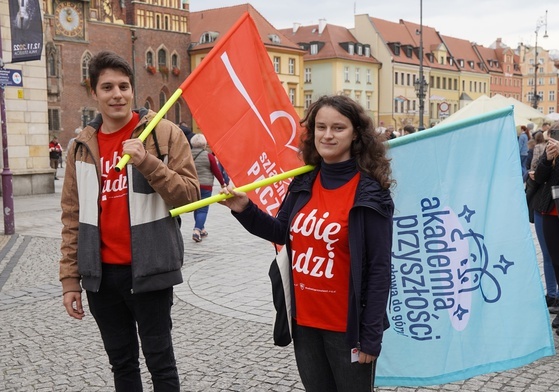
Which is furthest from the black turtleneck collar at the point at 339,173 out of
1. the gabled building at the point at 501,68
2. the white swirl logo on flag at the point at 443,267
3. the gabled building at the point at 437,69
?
the gabled building at the point at 501,68

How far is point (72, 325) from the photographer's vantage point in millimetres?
5820

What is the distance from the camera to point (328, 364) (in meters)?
2.84

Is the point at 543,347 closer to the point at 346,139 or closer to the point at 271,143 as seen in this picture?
the point at 346,139

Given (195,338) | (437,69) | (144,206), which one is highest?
(437,69)

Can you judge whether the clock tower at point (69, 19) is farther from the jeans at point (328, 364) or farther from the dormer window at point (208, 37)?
the jeans at point (328, 364)

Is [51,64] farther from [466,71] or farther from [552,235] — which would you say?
[466,71]

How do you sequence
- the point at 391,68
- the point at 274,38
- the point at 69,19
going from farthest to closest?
the point at 391,68, the point at 274,38, the point at 69,19

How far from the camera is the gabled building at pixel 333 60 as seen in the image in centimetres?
6769

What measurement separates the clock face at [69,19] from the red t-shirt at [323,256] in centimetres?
5127

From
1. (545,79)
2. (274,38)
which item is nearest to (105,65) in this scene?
(274,38)

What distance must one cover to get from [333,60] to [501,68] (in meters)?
38.9

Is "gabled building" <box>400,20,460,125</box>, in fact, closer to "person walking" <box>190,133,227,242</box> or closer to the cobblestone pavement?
"person walking" <box>190,133,227,242</box>

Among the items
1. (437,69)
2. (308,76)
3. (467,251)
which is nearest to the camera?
(467,251)

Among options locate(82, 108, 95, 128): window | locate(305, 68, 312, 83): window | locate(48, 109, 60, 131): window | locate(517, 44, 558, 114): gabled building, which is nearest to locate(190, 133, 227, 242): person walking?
locate(48, 109, 60, 131): window
